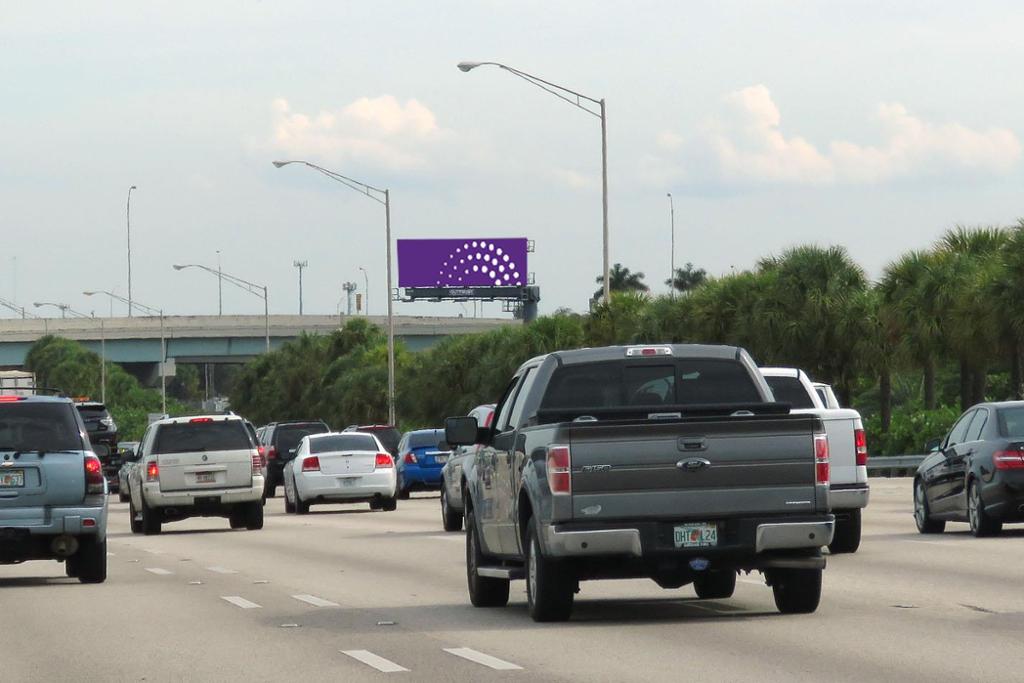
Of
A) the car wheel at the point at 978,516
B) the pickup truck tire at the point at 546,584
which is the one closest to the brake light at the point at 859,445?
the car wheel at the point at 978,516

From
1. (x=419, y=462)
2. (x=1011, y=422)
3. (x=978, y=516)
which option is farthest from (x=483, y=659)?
(x=419, y=462)

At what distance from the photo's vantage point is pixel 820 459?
13.8 m

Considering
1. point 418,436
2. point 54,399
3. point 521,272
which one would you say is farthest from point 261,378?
point 54,399

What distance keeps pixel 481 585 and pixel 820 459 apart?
11.4ft

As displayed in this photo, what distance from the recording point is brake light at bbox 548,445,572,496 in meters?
13.6

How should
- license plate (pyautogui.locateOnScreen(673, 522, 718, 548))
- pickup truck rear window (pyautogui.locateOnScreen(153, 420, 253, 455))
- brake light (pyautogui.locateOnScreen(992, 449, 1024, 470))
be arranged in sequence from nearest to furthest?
license plate (pyautogui.locateOnScreen(673, 522, 718, 548))
brake light (pyautogui.locateOnScreen(992, 449, 1024, 470))
pickup truck rear window (pyautogui.locateOnScreen(153, 420, 253, 455))

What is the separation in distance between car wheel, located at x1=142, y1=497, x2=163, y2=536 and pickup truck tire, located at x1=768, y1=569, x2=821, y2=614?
1918 cm

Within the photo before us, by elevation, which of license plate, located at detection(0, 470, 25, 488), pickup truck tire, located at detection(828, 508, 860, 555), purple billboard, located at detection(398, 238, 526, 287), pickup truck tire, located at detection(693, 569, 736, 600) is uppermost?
purple billboard, located at detection(398, 238, 526, 287)

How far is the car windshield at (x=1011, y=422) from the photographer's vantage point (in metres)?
23.2

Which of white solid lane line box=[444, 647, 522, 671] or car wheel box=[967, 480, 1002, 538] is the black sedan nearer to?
car wheel box=[967, 480, 1002, 538]

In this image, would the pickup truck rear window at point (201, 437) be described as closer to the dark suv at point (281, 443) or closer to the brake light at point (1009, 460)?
the brake light at point (1009, 460)

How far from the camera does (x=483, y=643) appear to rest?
1333 centimetres

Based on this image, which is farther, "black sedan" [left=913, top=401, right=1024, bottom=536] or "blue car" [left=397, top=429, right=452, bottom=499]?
"blue car" [left=397, top=429, right=452, bottom=499]

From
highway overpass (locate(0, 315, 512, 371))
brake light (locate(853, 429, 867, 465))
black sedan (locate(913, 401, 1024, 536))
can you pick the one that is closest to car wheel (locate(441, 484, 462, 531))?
black sedan (locate(913, 401, 1024, 536))
